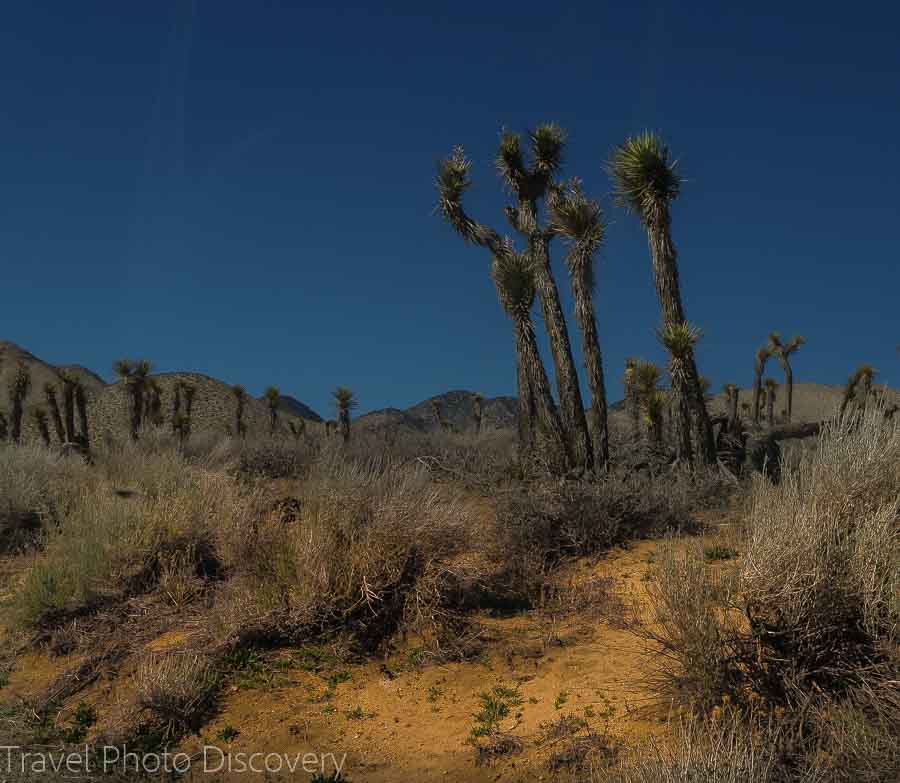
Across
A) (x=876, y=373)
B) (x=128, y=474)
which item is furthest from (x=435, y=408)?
(x=128, y=474)

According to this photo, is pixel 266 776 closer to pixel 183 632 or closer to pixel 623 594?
pixel 183 632

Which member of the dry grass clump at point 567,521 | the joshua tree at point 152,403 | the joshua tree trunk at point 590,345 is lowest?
the dry grass clump at point 567,521

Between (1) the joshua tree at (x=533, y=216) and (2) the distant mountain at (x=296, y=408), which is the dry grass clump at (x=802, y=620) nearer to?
(1) the joshua tree at (x=533, y=216)

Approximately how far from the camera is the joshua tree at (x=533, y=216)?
18281 millimetres

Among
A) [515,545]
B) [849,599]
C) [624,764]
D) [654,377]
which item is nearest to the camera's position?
[624,764]

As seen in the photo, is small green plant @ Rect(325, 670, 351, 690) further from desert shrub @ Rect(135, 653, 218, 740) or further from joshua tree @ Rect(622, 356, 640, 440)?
joshua tree @ Rect(622, 356, 640, 440)

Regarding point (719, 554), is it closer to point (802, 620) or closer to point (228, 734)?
point (802, 620)

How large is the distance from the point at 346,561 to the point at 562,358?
1051cm

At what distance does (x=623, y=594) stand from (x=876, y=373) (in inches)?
1468

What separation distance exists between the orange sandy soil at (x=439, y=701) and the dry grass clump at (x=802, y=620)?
66 centimetres

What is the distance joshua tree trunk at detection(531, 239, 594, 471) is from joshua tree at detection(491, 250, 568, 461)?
332 millimetres

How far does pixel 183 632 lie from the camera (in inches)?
352

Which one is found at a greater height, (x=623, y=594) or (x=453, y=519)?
(x=453, y=519)

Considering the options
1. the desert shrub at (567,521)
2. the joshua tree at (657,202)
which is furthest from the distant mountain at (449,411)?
the desert shrub at (567,521)
